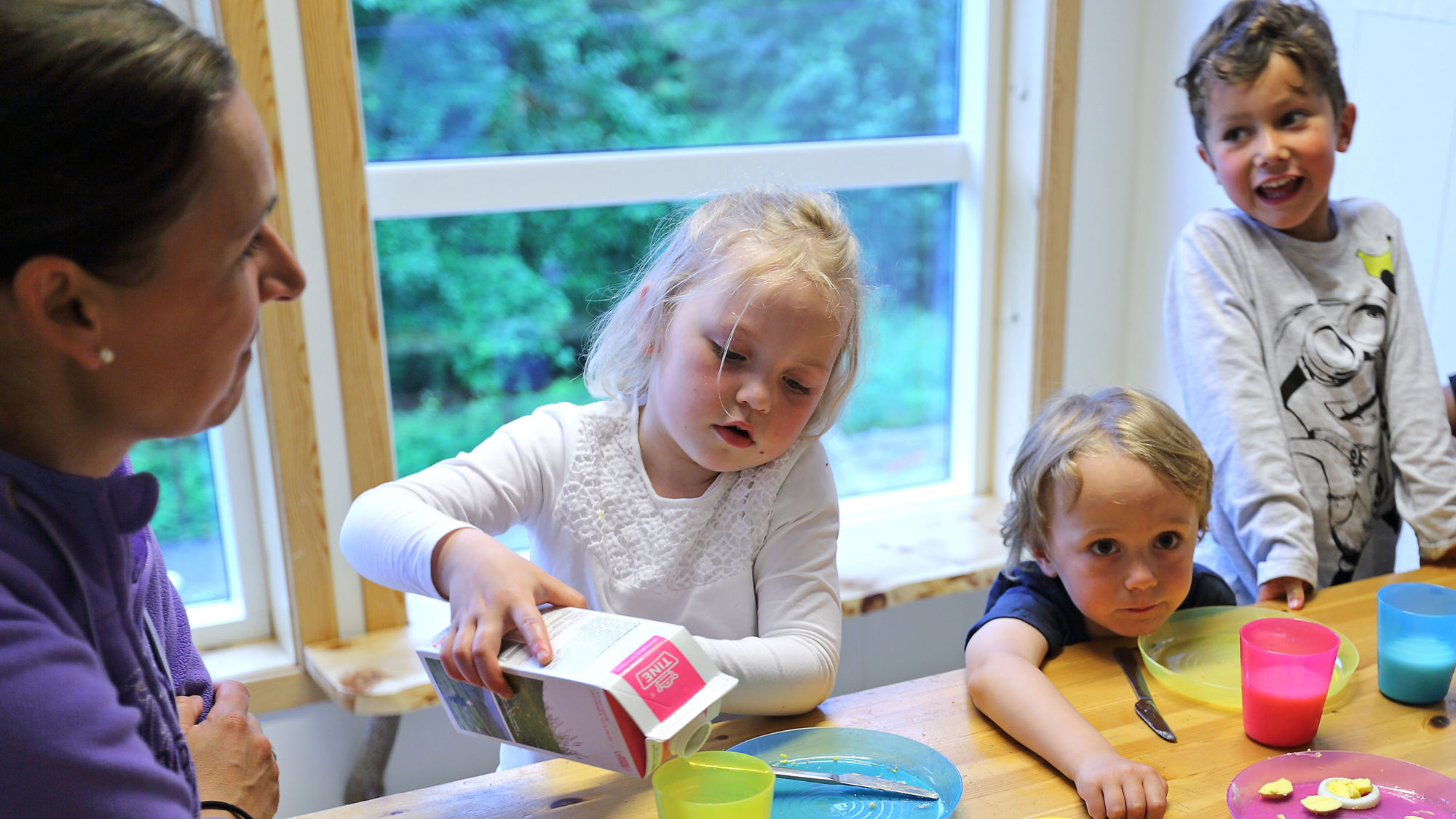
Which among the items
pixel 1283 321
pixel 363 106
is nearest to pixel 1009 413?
pixel 1283 321

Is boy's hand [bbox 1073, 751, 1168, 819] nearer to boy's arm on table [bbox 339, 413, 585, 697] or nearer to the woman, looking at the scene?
boy's arm on table [bbox 339, 413, 585, 697]

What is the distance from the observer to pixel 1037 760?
98 cm

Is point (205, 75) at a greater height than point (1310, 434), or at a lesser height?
greater

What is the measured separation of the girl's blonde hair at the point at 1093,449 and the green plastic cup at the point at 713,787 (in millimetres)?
502

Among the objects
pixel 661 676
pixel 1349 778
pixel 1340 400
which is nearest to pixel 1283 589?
pixel 1340 400

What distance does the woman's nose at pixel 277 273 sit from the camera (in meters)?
0.70

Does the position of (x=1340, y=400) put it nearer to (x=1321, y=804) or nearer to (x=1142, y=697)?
(x=1142, y=697)

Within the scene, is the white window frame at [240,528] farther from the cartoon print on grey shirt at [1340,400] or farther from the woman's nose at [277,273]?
the cartoon print on grey shirt at [1340,400]

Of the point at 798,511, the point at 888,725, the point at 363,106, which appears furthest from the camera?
the point at 363,106

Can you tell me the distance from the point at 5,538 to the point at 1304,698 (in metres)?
1.02

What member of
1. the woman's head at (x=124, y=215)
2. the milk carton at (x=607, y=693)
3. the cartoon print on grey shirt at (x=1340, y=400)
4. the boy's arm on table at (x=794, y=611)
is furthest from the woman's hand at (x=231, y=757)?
the cartoon print on grey shirt at (x=1340, y=400)

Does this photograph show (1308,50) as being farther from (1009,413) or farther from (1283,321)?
(1009,413)

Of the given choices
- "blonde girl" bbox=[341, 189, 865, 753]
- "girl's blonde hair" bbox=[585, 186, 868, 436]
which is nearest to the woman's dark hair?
"blonde girl" bbox=[341, 189, 865, 753]

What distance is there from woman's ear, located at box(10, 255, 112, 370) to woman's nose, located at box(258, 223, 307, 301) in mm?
113
